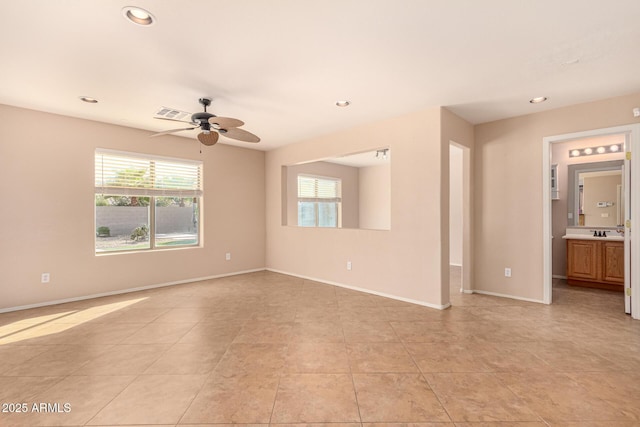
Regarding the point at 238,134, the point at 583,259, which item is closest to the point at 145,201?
the point at 238,134

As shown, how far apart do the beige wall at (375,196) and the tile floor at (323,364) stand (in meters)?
5.12

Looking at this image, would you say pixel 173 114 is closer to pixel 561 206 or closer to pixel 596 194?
pixel 561 206

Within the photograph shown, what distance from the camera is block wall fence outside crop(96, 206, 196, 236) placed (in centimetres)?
462

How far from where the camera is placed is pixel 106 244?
4598mm

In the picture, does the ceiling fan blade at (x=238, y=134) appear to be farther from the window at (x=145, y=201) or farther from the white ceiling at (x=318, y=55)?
the window at (x=145, y=201)

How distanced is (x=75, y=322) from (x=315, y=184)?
590 centimetres

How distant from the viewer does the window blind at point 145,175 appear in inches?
179

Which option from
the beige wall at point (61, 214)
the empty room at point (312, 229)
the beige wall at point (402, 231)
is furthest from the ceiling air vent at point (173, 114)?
the beige wall at point (402, 231)

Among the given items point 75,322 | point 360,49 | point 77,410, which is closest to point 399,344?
point 77,410

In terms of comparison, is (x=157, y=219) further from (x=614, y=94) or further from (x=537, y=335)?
(x=614, y=94)

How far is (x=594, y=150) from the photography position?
5.00m

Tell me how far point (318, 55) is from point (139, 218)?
408 cm

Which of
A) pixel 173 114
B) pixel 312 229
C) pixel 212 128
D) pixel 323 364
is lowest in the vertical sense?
pixel 323 364

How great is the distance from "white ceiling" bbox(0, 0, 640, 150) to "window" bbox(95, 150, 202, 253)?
3.29 ft
